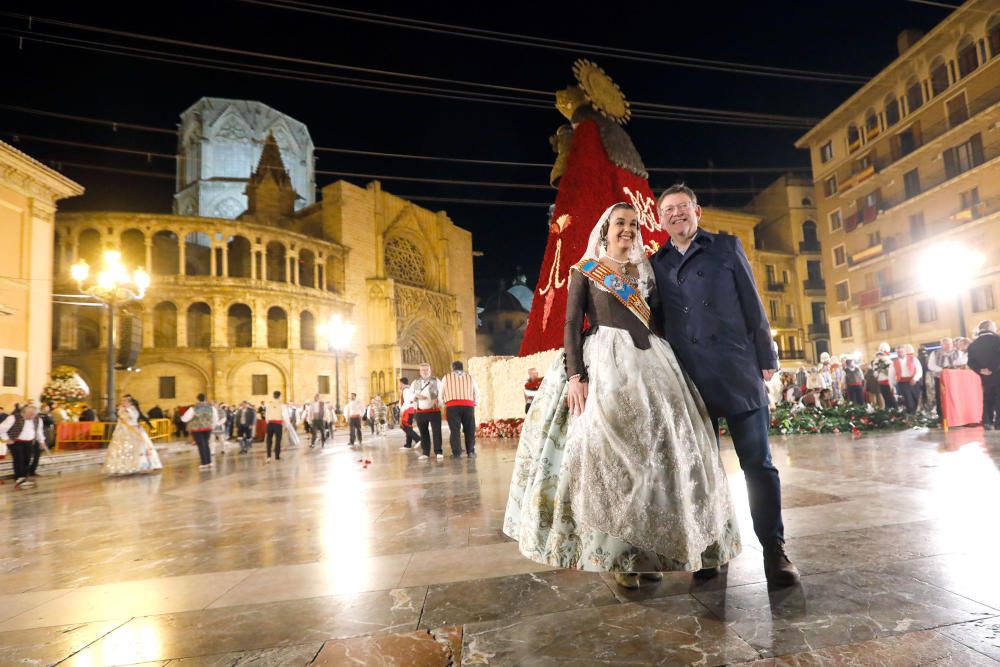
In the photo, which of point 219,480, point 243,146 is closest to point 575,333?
point 219,480

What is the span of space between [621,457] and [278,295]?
30.9 m

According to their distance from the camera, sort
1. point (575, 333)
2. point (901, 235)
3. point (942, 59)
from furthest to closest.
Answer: point (901, 235) → point (942, 59) → point (575, 333)

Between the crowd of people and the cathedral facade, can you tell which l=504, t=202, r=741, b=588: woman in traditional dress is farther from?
the cathedral facade

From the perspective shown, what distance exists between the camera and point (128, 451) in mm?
9797

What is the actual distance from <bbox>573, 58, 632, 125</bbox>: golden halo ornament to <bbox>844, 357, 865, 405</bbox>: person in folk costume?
8.50m

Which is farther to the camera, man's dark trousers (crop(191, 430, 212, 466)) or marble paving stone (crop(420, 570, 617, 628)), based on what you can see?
man's dark trousers (crop(191, 430, 212, 466))

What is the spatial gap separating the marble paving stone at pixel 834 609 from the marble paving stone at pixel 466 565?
0.89 m

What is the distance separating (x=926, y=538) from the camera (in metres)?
2.67

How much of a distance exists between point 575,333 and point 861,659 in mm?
1440

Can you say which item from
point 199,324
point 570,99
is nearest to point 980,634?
point 570,99

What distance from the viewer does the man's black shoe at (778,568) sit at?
85.1 inches

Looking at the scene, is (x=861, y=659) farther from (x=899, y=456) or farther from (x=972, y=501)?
(x=899, y=456)

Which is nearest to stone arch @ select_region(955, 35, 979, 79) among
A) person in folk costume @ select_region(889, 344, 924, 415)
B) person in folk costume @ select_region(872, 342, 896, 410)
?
person in folk costume @ select_region(872, 342, 896, 410)

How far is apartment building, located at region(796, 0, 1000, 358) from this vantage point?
22000mm
